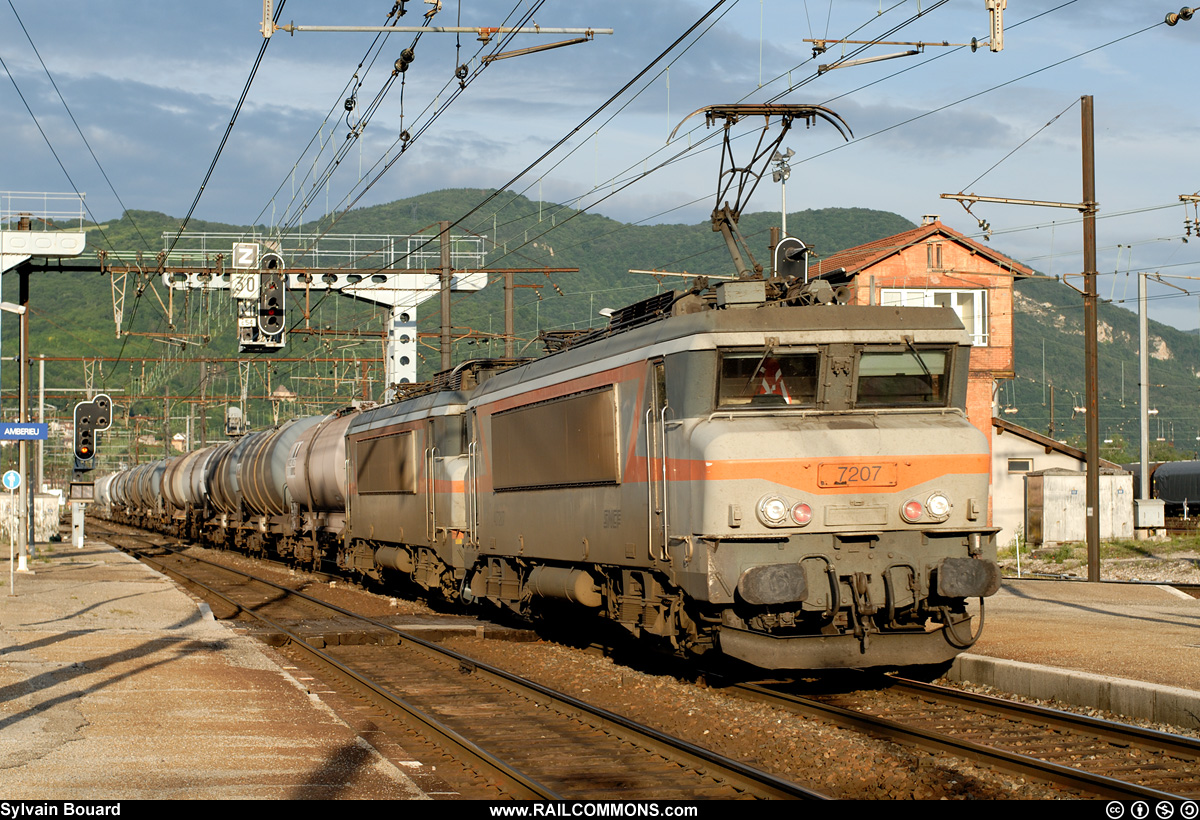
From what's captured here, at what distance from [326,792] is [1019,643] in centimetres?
987

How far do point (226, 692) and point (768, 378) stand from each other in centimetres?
656

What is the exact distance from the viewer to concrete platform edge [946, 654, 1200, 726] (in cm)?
1088

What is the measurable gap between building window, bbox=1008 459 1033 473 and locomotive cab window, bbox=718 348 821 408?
39.3 meters

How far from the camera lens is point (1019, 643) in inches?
606

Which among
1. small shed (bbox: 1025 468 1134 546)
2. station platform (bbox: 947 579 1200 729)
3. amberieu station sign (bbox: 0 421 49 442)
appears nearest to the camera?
station platform (bbox: 947 579 1200 729)

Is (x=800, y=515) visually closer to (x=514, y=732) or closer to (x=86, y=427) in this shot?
(x=514, y=732)

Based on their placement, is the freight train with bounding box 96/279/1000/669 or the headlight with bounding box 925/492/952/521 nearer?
the freight train with bounding box 96/279/1000/669

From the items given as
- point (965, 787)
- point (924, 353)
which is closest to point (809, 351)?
point (924, 353)

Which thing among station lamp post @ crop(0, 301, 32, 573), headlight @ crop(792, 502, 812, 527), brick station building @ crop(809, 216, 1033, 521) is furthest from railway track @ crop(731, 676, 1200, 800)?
brick station building @ crop(809, 216, 1033, 521)

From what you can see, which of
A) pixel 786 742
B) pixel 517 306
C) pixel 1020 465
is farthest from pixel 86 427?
pixel 517 306

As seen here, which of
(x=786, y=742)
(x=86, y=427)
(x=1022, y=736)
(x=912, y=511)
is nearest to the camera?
(x=786, y=742)

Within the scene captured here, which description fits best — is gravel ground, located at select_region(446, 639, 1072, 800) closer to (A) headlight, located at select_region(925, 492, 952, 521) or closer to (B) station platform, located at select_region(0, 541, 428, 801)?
(A) headlight, located at select_region(925, 492, 952, 521)

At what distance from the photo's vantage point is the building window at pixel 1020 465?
4903cm

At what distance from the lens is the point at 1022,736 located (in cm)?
1041
